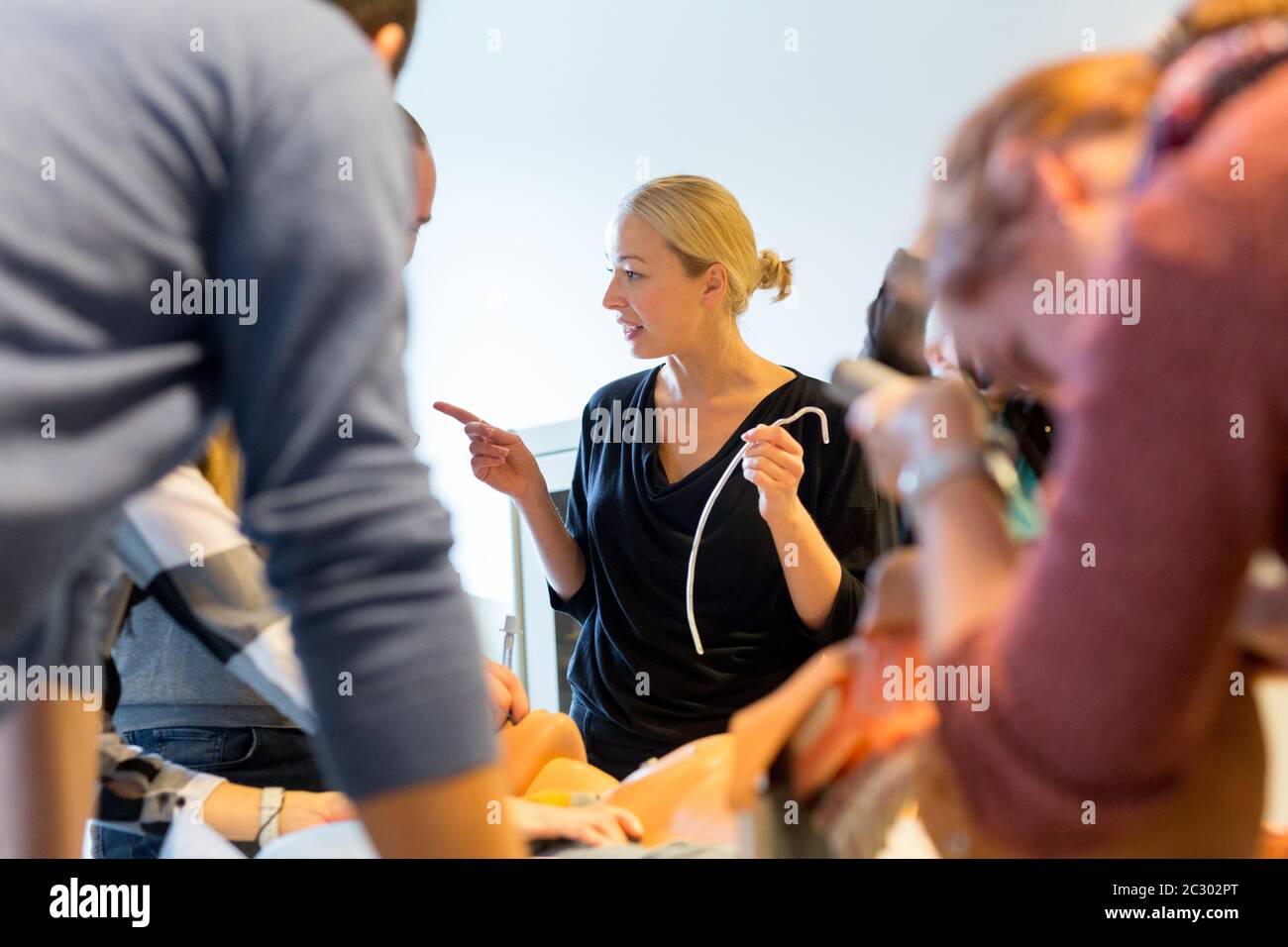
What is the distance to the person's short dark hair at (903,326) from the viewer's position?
107cm

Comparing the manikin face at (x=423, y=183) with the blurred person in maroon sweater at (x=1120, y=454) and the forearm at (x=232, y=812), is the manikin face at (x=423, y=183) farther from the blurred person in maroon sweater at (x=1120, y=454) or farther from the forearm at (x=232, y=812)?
the blurred person in maroon sweater at (x=1120, y=454)

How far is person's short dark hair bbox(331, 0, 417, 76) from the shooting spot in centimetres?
56

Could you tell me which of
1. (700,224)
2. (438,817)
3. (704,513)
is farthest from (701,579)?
(438,817)

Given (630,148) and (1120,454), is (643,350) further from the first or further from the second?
(1120,454)

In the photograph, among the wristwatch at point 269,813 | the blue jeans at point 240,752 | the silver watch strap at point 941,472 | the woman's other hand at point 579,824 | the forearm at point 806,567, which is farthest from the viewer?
the forearm at point 806,567

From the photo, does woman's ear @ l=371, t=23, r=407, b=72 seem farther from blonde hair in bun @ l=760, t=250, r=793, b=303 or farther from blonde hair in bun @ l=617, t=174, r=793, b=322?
blonde hair in bun @ l=760, t=250, r=793, b=303

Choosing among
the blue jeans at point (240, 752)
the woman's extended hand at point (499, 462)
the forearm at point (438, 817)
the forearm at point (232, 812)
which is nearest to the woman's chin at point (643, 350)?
the woman's extended hand at point (499, 462)

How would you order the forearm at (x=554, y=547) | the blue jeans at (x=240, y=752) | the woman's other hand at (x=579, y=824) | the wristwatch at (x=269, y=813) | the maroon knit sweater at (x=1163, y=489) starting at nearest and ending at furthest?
1. the maroon knit sweater at (x=1163, y=489)
2. the woman's other hand at (x=579, y=824)
3. the wristwatch at (x=269, y=813)
4. the blue jeans at (x=240, y=752)
5. the forearm at (x=554, y=547)

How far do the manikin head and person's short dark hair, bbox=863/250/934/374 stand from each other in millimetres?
364

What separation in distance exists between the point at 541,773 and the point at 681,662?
438 mm

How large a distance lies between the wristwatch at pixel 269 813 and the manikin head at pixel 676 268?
3.11 ft

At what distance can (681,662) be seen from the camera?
4.91 feet

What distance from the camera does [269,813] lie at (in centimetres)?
93
